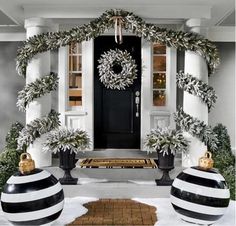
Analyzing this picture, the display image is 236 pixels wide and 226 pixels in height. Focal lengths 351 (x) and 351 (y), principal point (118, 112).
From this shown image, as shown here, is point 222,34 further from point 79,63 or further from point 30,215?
point 30,215

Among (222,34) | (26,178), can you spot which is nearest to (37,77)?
(26,178)

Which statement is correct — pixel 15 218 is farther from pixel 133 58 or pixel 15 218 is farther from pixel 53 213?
pixel 133 58

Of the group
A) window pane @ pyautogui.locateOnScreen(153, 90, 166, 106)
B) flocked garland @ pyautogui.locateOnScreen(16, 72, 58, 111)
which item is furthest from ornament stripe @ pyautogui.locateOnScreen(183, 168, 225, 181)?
window pane @ pyautogui.locateOnScreen(153, 90, 166, 106)

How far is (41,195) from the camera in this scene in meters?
2.87

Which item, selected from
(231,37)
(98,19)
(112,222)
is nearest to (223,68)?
(231,37)

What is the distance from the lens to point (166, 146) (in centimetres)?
453

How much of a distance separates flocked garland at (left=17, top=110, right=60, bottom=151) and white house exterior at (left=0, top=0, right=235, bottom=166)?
7.5 inches

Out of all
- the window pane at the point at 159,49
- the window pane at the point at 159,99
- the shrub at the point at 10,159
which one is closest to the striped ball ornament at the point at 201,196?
the shrub at the point at 10,159

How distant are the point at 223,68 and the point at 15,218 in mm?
5531

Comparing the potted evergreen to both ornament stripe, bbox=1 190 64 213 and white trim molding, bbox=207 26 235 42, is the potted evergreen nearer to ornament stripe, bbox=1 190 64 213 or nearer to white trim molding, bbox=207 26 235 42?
ornament stripe, bbox=1 190 64 213

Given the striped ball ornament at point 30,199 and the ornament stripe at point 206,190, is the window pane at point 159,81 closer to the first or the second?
the ornament stripe at point 206,190

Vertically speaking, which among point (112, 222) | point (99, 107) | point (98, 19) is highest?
point (98, 19)

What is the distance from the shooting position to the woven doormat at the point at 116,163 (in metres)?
5.22

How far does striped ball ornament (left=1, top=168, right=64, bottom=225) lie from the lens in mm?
2832
